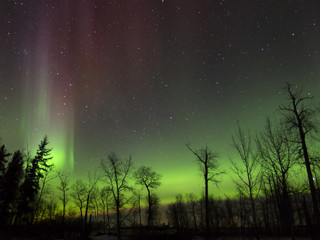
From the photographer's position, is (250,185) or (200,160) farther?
(200,160)

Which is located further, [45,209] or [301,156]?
[45,209]

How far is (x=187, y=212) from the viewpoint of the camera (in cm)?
8938

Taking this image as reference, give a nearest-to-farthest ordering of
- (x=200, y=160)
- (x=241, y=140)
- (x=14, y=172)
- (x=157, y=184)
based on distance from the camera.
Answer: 1. (x=241, y=140)
2. (x=200, y=160)
3. (x=14, y=172)
4. (x=157, y=184)

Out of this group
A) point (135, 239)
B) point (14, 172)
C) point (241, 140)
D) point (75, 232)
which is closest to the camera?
point (241, 140)

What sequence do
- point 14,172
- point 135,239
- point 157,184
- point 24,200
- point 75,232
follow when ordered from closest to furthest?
point 135,239
point 24,200
point 14,172
point 157,184
point 75,232

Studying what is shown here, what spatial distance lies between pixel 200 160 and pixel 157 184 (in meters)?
20.6

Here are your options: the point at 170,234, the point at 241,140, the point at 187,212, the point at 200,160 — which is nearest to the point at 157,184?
the point at 170,234

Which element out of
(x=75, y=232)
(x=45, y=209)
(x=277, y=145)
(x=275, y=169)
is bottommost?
(x=75, y=232)

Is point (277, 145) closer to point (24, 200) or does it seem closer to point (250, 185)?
point (250, 185)

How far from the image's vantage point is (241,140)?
22484mm

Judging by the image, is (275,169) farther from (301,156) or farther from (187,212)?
(187,212)

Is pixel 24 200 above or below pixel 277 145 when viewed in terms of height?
below

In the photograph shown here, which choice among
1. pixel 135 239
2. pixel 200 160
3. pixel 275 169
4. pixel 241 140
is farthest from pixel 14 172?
pixel 275 169

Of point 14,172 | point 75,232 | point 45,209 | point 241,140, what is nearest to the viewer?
point 241,140
